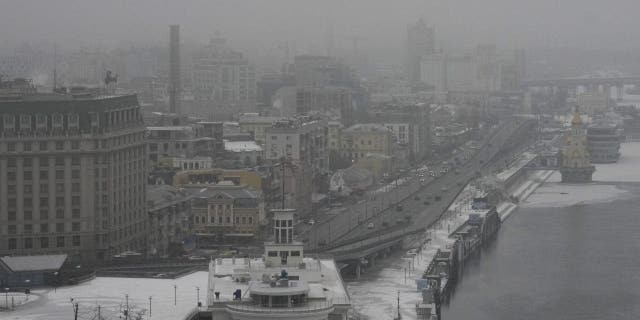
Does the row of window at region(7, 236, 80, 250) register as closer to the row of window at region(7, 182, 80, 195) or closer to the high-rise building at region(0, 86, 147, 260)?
the high-rise building at region(0, 86, 147, 260)

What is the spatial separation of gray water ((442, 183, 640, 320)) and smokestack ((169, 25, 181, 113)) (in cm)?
1240

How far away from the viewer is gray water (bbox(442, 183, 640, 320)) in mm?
21891

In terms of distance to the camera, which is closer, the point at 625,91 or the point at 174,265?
the point at 174,265

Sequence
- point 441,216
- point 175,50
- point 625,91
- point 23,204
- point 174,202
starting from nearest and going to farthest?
1. point 23,204
2. point 174,202
3. point 441,216
4. point 175,50
5. point 625,91

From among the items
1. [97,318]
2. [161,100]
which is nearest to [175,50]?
[161,100]

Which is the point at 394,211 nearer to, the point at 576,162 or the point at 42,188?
the point at 42,188

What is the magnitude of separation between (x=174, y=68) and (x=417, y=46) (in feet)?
92.9

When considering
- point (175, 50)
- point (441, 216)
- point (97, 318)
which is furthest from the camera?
point (175, 50)

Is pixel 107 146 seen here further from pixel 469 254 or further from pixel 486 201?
pixel 486 201

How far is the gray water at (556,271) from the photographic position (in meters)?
21.9

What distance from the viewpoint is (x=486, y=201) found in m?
33.3

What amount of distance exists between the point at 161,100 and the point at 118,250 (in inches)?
1072

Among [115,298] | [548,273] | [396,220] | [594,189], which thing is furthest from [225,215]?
[594,189]

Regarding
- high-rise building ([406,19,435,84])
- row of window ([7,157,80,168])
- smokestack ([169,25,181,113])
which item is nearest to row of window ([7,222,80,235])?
row of window ([7,157,80,168])
